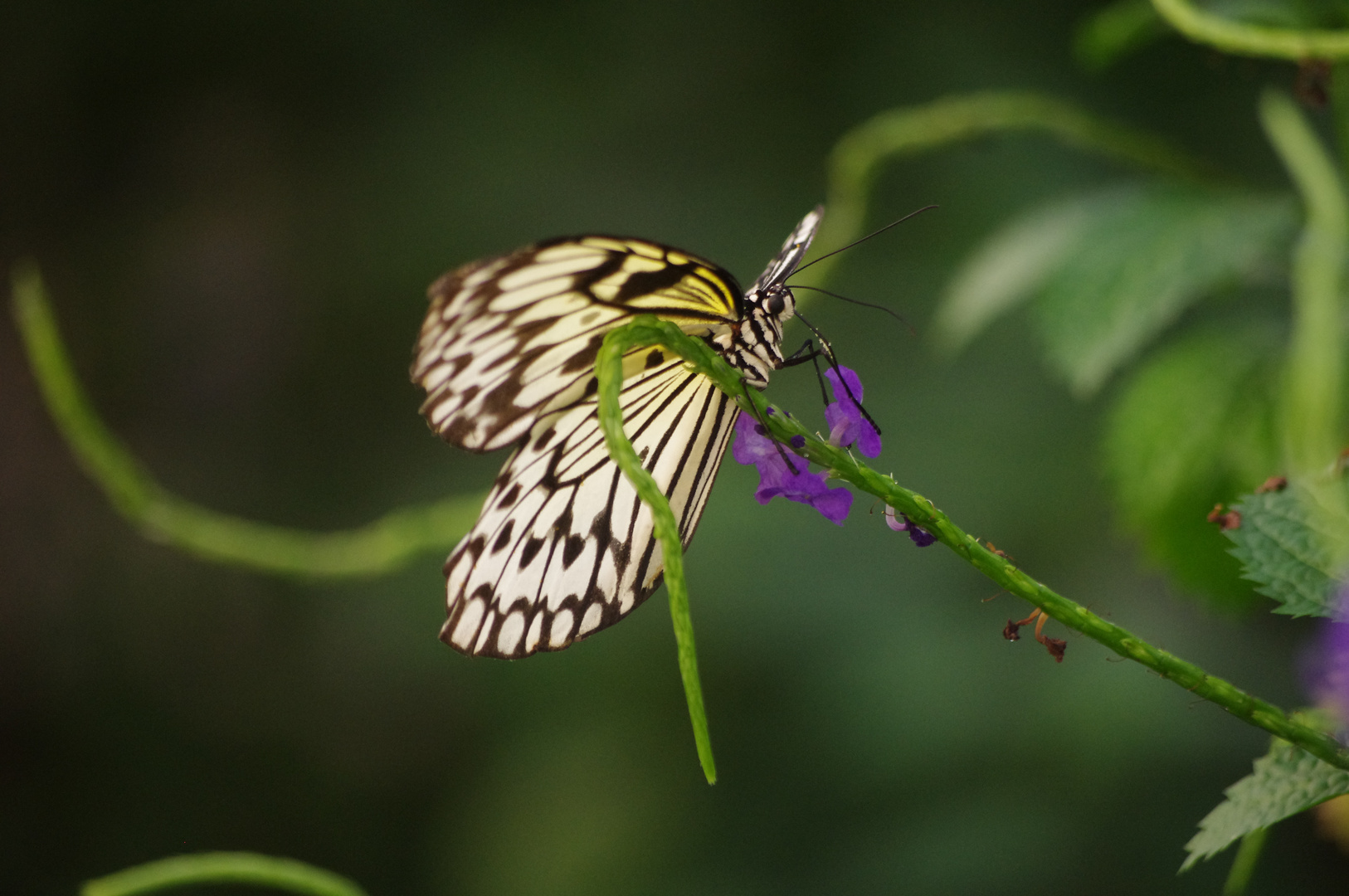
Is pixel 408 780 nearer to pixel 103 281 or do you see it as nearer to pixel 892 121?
pixel 103 281

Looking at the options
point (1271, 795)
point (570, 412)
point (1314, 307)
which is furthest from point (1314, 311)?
point (570, 412)

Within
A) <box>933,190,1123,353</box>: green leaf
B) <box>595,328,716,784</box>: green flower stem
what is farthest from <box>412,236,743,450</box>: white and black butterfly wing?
<box>933,190,1123,353</box>: green leaf

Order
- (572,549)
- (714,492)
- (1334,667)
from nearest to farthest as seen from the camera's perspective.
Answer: (1334,667) → (572,549) → (714,492)

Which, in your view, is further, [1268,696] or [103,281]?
[103,281]

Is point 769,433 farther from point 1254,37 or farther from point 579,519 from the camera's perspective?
point 1254,37

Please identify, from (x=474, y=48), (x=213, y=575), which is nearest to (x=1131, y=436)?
(x=474, y=48)

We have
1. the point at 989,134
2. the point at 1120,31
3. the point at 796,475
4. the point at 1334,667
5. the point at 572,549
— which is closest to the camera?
the point at 1334,667
